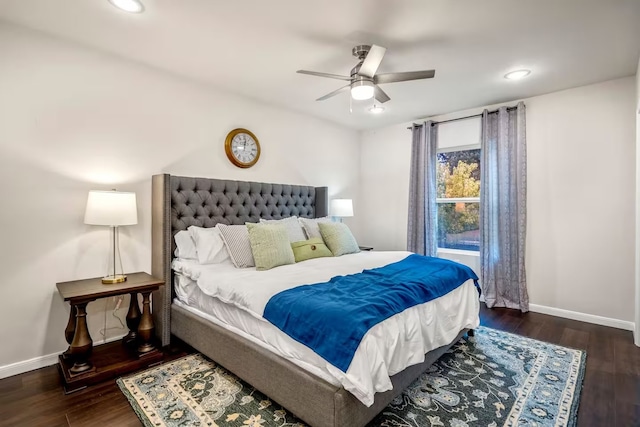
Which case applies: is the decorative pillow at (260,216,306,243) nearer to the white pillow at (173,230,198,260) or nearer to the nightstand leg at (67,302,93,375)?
the white pillow at (173,230,198,260)

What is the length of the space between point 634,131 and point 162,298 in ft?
15.9

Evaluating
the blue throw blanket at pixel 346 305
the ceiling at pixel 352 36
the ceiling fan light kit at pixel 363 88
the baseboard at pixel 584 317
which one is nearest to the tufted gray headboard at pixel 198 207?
the ceiling at pixel 352 36

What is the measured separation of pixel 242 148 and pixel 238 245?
1346 millimetres

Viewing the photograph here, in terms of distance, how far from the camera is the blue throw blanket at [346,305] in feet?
4.97

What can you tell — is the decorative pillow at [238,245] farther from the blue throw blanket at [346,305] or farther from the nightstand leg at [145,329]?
the blue throw blanket at [346,305]

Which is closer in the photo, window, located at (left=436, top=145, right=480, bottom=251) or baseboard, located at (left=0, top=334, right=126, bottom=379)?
baseboard, located at (left=0, top=334, right=126, bottom=379)

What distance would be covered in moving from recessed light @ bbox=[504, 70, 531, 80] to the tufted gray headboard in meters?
2.63

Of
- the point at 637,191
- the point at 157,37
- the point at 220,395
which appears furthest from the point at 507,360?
the point at 157,37

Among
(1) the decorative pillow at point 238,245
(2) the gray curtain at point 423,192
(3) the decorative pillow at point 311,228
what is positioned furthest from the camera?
(2) the gray curtain at point 423,192

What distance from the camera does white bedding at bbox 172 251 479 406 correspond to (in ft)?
4.92

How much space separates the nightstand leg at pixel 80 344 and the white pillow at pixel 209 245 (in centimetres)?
90

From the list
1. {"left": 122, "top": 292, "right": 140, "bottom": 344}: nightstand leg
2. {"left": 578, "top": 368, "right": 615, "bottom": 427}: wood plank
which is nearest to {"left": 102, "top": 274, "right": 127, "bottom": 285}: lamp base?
{"left": 122, "top": 292, "right": 140, "bottom": 344}: nightstand leg

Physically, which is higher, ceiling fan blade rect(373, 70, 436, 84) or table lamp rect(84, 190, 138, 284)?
ceiling fan blade rect(373, 70, 436, 84)

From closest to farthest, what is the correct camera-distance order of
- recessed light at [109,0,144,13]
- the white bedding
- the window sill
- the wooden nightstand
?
the white bedding
recessed light at [109,0,144,13]
the wooden nightstand
the window sill
